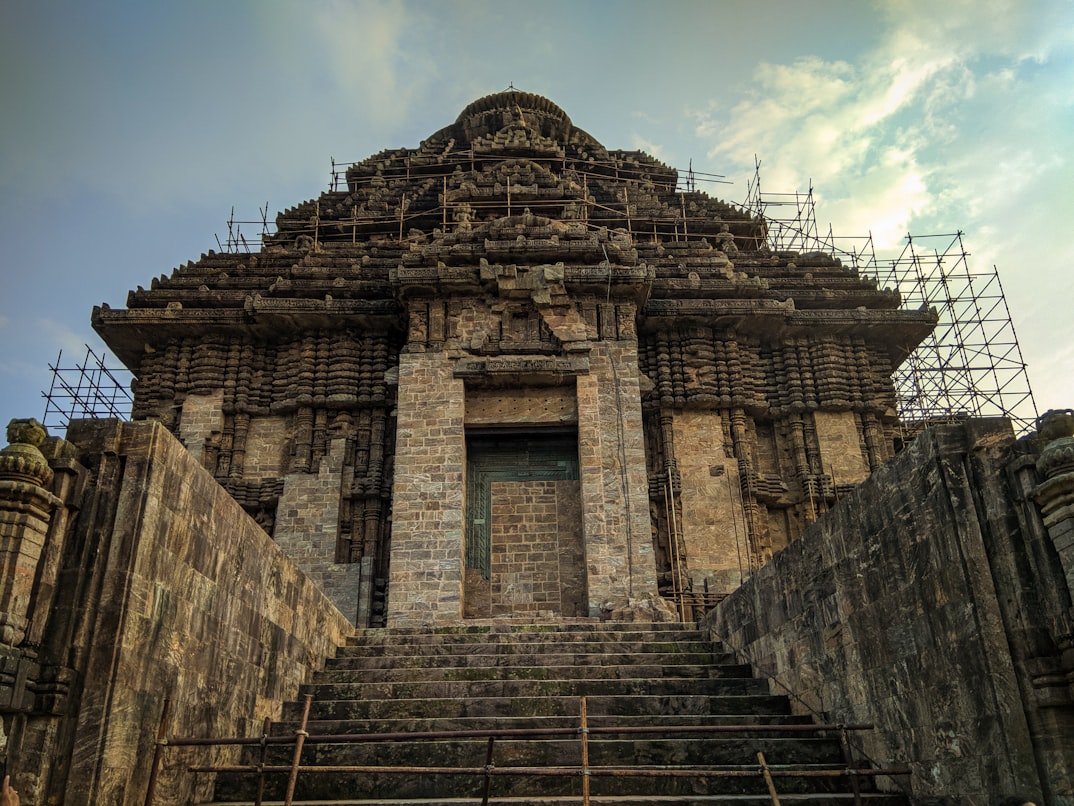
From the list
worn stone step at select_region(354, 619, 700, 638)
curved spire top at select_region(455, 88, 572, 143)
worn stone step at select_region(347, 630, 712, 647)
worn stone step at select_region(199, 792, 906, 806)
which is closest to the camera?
worn stone step at select_region(199, 792, 906, 806)

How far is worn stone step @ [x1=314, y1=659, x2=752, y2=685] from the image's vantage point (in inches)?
411

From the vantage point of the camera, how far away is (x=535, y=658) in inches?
434

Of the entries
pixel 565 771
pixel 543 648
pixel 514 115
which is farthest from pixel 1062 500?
pixel 514 115

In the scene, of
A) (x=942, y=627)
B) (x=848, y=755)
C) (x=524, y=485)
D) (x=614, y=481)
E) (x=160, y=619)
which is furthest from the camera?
(x=524, y=485)

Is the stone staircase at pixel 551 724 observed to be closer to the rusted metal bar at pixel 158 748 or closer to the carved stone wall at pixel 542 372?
the rusted metal bar at pixel 158 748

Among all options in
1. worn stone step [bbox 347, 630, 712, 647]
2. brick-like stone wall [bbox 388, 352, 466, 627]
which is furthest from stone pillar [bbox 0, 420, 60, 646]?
brick-like stone wall [bbox 388, 352, 466, 627]

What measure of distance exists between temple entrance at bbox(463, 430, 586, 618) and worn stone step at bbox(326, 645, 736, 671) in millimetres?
4623

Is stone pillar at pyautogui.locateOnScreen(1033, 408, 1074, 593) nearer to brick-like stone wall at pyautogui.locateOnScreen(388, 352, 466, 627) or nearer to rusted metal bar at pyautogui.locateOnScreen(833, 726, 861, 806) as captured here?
rusted metal bar at pyautogui.locateOnScreen(833, 726, 861, 806)

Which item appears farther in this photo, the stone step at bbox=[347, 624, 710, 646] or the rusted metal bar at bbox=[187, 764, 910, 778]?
the stone step at bbox=[347, 624, 710, 646]

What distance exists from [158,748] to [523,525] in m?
10.4

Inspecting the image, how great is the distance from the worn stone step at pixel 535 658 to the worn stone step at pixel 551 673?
6.4 inches

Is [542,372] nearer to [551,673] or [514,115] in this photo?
[551,673]

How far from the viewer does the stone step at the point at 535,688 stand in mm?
10047

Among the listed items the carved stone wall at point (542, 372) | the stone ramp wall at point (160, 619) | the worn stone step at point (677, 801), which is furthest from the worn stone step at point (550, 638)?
the worn stone step at point (677, 801)
